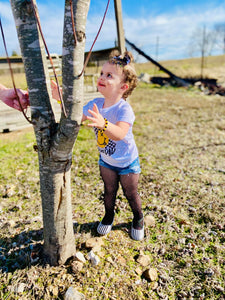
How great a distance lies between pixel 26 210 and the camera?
338 centimetres

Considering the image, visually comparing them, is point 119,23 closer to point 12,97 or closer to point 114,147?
point 114,147

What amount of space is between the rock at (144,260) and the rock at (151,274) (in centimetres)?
11

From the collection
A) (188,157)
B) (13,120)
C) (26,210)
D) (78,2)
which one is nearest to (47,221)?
(26,210)

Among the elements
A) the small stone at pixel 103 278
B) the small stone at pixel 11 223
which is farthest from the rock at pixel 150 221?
the small stone at pixel 11 223

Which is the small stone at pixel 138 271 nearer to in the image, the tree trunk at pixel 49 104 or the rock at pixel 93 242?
the rock at pixel 93 242

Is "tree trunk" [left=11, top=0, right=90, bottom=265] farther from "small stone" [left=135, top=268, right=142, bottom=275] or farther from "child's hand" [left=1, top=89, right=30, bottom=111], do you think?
"small stone" [left=135, top=268, right=142, bottom=275]

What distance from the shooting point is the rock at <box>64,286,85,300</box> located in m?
2.02

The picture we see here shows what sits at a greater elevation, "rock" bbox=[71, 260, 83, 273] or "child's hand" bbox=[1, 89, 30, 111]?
"child's hand" bbox=[1, 89, 30, 111]

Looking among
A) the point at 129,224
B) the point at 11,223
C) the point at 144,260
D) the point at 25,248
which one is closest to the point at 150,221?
the point at 129,224

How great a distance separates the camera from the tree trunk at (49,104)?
1.51 metres

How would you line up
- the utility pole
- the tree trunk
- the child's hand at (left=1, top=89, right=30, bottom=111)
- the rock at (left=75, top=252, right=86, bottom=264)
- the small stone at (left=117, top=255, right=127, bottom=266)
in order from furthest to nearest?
the utility pole < the small stone at (left=117, top=255, right=127, bottom=266) < the rock at (left=75, top=252, right=86, bottom=264) < the child's hand at (left=1, top=89, right=30, bottom=111) < the tree trunk

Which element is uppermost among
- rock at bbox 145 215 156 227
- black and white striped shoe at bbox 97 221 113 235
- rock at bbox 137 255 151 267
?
black and white striped shoe at bbox 97 221 113 235

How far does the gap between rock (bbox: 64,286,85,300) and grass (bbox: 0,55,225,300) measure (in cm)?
9

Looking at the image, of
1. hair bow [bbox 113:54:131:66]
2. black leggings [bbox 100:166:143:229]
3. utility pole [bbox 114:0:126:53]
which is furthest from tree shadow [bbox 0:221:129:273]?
utility pole [bbox 114:0:126:53]
